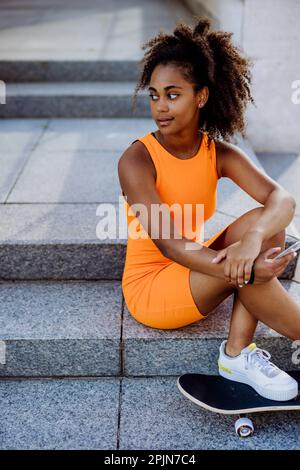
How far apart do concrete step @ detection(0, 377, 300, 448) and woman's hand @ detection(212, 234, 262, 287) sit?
0.63 meters

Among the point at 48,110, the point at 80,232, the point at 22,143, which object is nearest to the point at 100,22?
the point at 48,110

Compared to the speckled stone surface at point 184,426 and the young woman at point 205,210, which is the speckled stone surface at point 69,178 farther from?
the speckled stone surface at point 184,426

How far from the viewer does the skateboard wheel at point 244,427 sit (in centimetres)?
217

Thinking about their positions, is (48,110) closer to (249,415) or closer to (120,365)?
(120,365)

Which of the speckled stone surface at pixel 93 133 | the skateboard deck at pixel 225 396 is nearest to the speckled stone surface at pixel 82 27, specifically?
the speckled stone surface at pixel 93 133

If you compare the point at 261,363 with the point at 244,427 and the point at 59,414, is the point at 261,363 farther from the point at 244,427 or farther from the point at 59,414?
the point at 59,414

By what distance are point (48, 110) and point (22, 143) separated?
71 cm

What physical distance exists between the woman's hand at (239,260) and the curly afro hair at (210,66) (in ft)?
1.92

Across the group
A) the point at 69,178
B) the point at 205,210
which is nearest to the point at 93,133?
the point at 69,178

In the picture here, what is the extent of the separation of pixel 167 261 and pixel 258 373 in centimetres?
61

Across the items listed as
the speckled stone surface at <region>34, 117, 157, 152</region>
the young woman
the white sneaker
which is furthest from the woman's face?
the speckled stone surface at <region>34, 117, 157, 152</region>

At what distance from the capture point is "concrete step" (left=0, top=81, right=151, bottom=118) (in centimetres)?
465

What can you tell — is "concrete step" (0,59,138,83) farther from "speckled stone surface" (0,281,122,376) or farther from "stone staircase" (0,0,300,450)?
"speckled stone surface" (0,281,122,376)

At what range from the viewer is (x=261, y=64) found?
4086 mm
